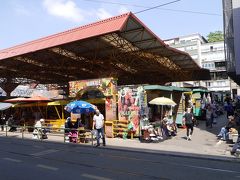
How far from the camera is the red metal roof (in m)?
21.2

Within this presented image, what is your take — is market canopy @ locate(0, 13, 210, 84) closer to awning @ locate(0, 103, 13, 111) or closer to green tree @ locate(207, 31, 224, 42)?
awning @ locate(0, 103, 13, 111)

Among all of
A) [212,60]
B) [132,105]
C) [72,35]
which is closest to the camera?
[132,105]

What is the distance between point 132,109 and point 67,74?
23688 mm

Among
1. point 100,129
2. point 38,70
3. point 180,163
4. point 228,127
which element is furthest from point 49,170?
point 38,70

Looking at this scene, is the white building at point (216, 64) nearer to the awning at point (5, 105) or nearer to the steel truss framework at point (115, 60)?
the steel truss framework at point (115, 60)

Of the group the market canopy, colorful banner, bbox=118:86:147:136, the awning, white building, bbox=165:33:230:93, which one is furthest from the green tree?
colorful banner, bbox=118:86:147:136

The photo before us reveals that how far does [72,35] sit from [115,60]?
7051mm

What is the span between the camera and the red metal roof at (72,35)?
2116 centimetres

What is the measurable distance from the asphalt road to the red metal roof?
1004 cm

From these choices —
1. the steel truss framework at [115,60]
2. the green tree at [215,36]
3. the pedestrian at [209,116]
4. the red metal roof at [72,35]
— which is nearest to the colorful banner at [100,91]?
the steel truss framework at [115,60]

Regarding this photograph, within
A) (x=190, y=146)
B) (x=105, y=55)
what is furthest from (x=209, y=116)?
(x=105, y=55)

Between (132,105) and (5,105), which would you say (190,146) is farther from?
(5,105)

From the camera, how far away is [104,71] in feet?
118

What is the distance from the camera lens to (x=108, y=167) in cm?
1080
